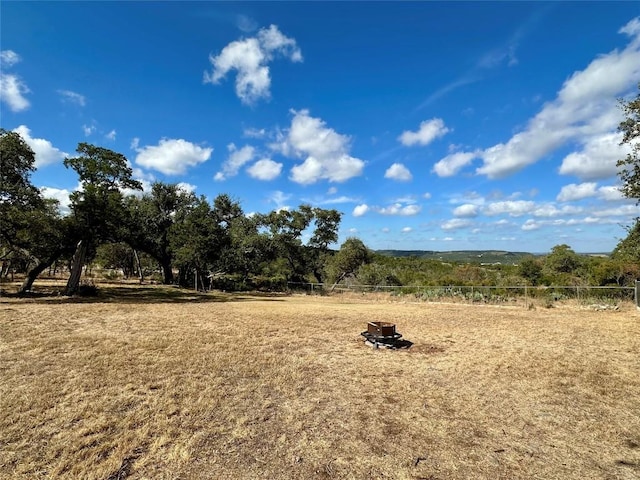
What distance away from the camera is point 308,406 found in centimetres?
510

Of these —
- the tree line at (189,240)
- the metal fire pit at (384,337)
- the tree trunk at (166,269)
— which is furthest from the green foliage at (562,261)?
the tree trunk at (166,269)

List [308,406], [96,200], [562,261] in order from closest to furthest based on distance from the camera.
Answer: [308,406], [96,200], [562,261]

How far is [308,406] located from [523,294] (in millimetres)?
20616

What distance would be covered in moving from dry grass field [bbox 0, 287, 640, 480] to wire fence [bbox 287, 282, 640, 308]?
9094 millimetres

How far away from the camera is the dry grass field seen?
3.61 metres

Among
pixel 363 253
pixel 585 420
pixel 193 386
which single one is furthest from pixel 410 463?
pixel 363 253

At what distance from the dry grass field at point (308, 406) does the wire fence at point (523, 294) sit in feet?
29.8

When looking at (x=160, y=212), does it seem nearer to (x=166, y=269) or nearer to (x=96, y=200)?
(x=166, y=269)

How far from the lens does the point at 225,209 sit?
121 ft

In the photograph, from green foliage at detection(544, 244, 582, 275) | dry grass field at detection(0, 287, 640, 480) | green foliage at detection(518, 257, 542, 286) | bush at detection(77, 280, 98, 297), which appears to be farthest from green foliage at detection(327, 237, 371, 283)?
dry grass field at detection(0, 287, 640, 480)

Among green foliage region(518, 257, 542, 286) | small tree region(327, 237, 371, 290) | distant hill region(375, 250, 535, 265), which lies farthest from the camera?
distant hill region(375, 250, 535, 265)

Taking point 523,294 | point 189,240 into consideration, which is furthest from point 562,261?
point 189,240

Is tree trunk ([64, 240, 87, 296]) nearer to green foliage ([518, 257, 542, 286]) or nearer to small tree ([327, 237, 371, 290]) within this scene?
small tree ([327, 237, 371, 290])

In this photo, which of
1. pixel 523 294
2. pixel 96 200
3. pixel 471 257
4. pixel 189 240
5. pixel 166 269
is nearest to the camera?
pixel 96 200
